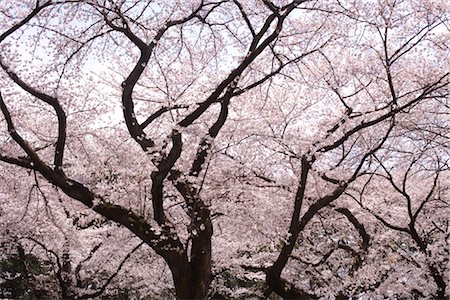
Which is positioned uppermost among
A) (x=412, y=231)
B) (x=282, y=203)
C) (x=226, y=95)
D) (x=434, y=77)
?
(x=434, y=77)

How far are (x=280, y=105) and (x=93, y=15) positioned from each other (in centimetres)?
502

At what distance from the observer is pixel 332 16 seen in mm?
8516

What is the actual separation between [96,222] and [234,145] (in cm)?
452

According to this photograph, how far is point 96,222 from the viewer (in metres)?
12.8

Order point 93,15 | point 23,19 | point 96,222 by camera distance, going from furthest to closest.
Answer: point 96,222
point 93,15
point 23,19

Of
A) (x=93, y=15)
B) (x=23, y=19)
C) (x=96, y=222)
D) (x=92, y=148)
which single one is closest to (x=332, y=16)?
(x=93, y=15)

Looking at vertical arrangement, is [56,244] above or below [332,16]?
below

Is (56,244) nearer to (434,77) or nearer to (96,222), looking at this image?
(96,222)

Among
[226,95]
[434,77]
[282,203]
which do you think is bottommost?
[226,95]

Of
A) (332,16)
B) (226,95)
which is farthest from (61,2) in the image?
(332,16)

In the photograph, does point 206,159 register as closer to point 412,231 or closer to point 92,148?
point 412,231

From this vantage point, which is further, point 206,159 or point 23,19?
point 206,159

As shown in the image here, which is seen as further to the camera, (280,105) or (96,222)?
(96,222)

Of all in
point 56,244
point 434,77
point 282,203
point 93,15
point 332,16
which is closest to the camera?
point 93,15
